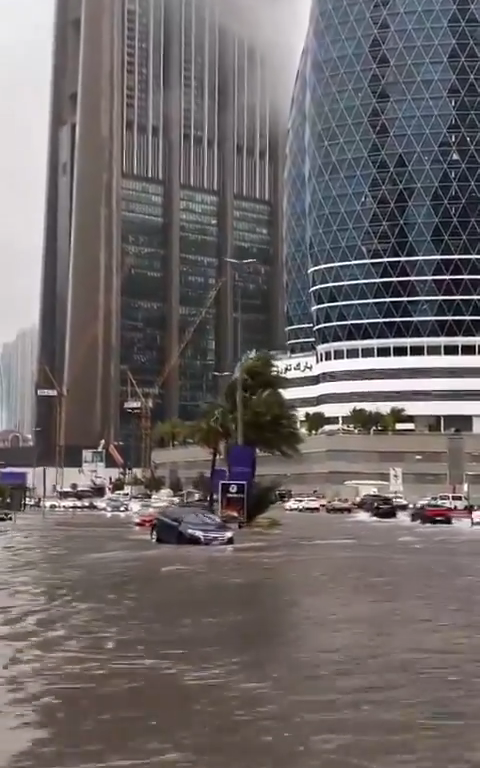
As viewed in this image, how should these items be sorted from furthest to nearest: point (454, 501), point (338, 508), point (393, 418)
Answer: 1. point (393, 418)
2. point (338, 508)
3. point (454, 501)

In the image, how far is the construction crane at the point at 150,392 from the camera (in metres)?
145

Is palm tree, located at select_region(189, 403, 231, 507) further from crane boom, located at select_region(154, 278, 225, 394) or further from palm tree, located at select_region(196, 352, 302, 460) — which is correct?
crane boom, located at select_region(154, 278, 225, 394)

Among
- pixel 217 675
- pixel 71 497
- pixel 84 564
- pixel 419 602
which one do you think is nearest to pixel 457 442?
pixel 71 497

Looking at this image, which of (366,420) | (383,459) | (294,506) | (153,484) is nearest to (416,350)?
(366,420)

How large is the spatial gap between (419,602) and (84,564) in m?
11.2

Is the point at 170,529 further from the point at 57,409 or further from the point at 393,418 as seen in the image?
the point at 57,409

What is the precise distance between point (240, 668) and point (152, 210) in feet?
532

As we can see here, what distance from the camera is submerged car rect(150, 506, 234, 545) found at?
114 feet

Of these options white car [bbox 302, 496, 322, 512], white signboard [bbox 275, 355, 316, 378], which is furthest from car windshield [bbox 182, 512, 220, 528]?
white signboard [bbox 275, 355, 316, 378]

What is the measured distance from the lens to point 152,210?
6722 inches

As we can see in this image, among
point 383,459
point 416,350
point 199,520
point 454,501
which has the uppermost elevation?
point 416,350

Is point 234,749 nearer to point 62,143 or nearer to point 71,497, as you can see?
point 71,497

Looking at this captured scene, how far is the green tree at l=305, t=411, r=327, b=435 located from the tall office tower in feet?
139

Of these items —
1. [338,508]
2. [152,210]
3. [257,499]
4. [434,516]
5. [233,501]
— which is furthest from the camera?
[152,210]
